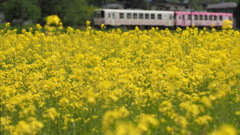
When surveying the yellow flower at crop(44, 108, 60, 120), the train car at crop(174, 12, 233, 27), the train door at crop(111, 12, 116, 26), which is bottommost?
the train car at crop(174, 12, 233, 27)

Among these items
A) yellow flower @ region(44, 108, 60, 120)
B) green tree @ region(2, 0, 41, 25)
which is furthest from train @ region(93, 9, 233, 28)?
yellow flower @ region(44, 108, 60, 120)

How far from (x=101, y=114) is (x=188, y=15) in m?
33.4

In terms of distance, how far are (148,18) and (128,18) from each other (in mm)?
2015

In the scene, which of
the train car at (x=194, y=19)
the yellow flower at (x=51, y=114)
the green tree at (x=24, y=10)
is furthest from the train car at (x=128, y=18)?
the yellow flower at (x=51, y=114)

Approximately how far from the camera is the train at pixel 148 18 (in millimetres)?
32656

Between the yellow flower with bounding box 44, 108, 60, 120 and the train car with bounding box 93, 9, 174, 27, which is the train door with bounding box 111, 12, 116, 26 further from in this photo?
the yellow flower with bounding box 44, 108, 60, 120

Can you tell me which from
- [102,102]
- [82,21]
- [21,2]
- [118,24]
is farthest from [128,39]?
[82,21]

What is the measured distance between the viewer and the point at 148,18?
1332 inches

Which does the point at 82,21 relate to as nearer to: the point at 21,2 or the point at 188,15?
the point at 21,2

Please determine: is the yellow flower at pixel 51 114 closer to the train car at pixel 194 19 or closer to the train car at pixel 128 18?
the train car at pixel 128 18

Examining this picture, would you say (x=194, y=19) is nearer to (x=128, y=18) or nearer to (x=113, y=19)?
(x=128, y=18)

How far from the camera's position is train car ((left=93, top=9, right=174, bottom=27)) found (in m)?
32.6

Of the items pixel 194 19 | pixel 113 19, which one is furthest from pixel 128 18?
pixel 194 19

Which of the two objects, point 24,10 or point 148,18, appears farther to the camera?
point 24,10
